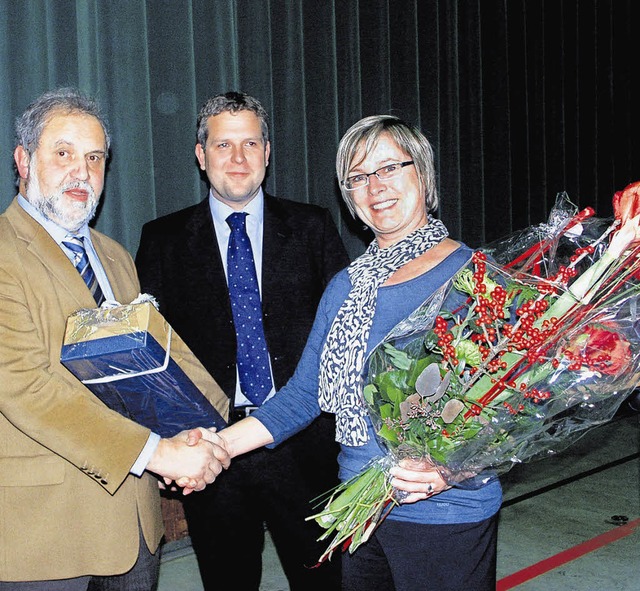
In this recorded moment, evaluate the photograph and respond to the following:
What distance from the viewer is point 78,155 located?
2.00 meters

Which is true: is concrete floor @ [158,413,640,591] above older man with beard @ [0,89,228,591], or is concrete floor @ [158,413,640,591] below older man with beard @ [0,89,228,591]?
below

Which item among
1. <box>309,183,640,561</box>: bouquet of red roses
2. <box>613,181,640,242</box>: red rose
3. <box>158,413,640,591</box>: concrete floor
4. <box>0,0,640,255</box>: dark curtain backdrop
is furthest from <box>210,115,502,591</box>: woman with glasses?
<box>0,0,640,255</box>: dark curtain backdrop

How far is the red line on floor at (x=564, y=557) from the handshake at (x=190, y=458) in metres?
1.62

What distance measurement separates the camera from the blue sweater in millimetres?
1688

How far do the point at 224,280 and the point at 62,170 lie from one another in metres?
0.71

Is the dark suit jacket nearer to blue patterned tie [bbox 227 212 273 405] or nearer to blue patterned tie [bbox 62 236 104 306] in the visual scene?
blue patterned tie [bbox 227 212 273 405]

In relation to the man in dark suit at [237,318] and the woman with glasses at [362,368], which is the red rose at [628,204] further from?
the man in dark suit at [237,318]

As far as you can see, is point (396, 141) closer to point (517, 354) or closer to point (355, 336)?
point (355, 336)

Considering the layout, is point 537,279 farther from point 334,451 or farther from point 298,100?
point 298,100

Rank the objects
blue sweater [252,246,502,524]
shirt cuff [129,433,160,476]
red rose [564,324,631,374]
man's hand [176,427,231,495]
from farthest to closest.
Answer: man's hand [176,427,231,495]
shirt cuff [129,433,160,476]
blue sweater [252,246,502,524]
red rose [564,324,631,374]

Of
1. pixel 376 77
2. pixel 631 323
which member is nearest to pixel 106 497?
pixel 631 323

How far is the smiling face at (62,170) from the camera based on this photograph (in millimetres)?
1966

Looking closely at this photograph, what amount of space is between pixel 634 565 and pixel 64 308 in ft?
8.88

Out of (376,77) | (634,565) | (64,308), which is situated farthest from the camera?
(376,77)
